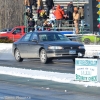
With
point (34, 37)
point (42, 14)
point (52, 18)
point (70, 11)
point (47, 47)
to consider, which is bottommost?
point (47, 47)

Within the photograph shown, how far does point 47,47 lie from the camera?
76.7ft

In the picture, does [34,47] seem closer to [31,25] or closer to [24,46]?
[24,46]

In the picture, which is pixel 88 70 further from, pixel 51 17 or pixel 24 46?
pixel 51 17

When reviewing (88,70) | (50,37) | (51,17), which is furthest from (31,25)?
(88,70)

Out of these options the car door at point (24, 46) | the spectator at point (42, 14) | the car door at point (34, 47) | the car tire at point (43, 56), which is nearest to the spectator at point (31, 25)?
the spectator at point (42, 14)

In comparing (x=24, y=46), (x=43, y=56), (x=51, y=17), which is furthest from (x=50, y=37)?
(x=51, y=17)

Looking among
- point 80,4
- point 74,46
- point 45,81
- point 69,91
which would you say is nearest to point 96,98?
point 69,91

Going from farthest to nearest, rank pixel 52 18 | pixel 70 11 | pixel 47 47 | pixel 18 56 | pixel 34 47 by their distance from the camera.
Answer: pixel 52 18
pixel 70 11
pixel 18 56
pixel 34 47
pixel 47 47

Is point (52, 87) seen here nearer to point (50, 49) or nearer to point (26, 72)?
point (26, 72)

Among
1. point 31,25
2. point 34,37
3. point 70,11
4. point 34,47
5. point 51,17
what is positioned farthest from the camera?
point 31,25

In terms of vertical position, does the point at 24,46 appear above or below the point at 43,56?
above

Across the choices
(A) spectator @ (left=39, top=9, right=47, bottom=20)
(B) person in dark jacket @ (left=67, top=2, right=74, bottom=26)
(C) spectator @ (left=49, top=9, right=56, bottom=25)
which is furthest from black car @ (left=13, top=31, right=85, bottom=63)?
(A) spectator @ (left=39, top=9, right=47, bottom=20)

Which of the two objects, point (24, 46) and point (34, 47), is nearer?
point (34, 47)

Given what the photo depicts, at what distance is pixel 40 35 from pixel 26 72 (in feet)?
19.2
